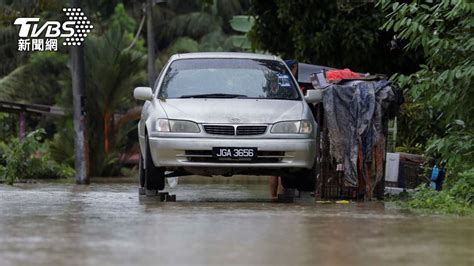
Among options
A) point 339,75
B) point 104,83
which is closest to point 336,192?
point 339,75

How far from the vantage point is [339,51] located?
79.8ft

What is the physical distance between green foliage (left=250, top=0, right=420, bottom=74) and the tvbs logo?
208 inches

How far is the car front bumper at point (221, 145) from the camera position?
13648 millimetres

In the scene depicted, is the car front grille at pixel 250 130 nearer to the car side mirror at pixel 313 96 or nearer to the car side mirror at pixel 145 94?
the car side mirror at pixel 313 96


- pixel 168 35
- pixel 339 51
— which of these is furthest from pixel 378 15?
pixel 168 35

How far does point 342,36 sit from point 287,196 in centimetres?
900

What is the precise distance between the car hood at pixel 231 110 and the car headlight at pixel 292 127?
0.06 metres

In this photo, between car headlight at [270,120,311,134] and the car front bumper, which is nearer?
the car front bumper

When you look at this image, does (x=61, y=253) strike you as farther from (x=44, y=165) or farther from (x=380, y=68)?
(x=44, y=165)

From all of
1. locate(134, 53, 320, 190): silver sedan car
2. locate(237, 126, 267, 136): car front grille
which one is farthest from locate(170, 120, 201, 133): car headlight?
locate(237, 126, 267, 136): car front grille

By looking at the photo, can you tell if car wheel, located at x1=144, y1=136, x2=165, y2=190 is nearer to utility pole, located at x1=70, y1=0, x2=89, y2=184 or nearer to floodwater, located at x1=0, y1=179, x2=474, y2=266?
floodwater, located at x1=0, y1=179, x2=474, y2=266

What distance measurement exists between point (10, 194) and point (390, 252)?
29.0 feet

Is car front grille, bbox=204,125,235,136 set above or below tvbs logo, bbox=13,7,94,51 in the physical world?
below

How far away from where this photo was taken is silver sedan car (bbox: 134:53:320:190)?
1368cm
